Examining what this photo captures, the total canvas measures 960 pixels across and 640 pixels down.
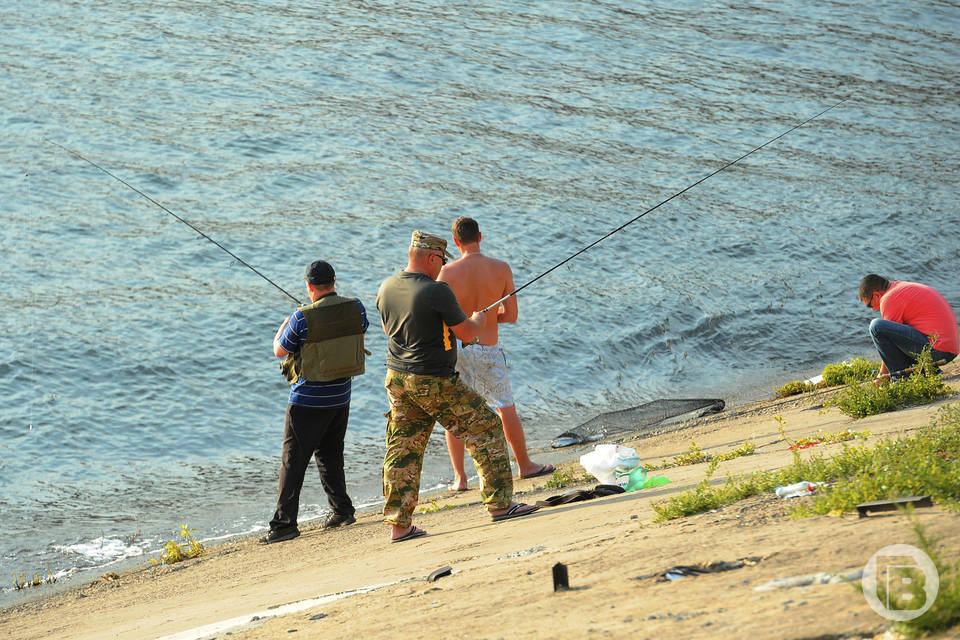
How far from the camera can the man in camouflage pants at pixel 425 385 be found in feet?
19.9

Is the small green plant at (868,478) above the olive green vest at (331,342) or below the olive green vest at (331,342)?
below

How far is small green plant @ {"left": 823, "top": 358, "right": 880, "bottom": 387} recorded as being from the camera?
31.9 ft

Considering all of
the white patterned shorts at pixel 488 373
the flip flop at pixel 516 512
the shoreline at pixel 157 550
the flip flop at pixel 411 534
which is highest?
the white patterned shorts at pixel 488 373

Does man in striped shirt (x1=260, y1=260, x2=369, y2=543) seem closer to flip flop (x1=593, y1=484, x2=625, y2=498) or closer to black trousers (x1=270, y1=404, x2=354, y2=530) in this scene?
black trousers (x1=270, y1=404, x2=354, y2=530)

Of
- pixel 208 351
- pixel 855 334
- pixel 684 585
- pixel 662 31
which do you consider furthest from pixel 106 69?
pixel 684 585

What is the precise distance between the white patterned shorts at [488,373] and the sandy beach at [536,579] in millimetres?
775

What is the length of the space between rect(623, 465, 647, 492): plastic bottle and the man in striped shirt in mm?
2095

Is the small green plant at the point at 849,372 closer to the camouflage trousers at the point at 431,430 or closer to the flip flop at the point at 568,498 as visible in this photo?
the flip flop at the point at 568,498

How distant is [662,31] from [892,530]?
24520mm

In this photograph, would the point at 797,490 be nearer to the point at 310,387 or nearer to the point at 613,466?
the point at 613,466

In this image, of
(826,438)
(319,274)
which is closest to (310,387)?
(319,274)

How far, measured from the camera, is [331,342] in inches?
285
